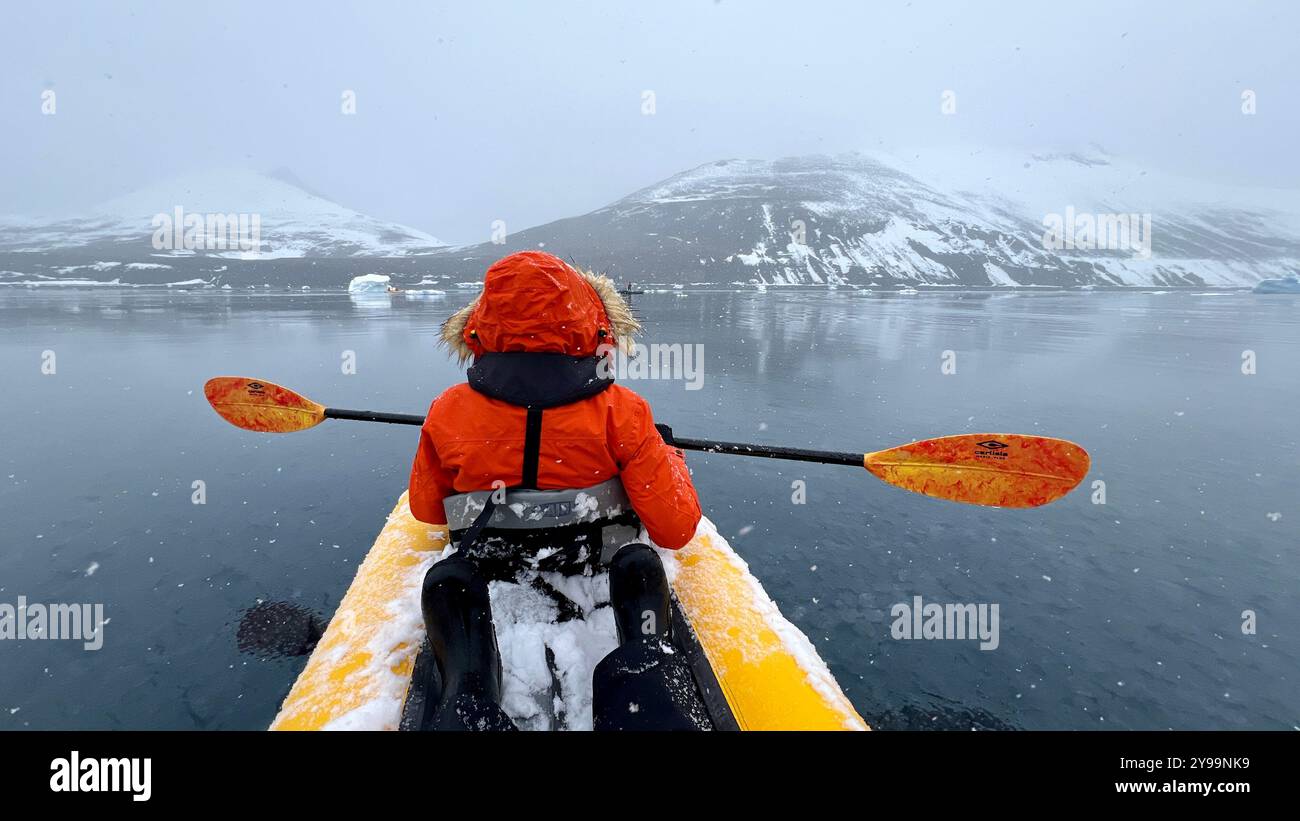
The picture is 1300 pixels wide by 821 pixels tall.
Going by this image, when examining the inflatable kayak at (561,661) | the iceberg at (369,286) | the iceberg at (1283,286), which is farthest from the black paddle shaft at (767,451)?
the iceberg at (1283,286)

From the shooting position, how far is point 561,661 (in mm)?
2459

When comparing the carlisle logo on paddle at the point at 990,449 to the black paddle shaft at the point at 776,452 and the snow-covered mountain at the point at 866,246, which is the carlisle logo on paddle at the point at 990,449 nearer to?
the black paddle shaft at the point at 776,452

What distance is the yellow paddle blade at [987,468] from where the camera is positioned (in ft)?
12.3

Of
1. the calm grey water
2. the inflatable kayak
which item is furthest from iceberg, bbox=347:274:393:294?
the inflatable kayak

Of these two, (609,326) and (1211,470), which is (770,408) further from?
(609,326)

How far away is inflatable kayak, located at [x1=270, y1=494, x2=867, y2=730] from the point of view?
2.26m

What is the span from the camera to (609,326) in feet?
8.66

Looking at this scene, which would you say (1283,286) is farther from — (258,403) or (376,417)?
(258,403)

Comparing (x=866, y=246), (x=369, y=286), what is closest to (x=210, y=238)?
(x=369, y=286)

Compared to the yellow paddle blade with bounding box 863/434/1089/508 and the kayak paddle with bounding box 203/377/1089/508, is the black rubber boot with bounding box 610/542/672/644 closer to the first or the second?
the kayak paddle with bounding box 203/377/1089/508

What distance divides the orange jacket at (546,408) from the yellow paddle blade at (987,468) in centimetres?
233

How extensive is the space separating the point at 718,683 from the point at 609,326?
1795mm
